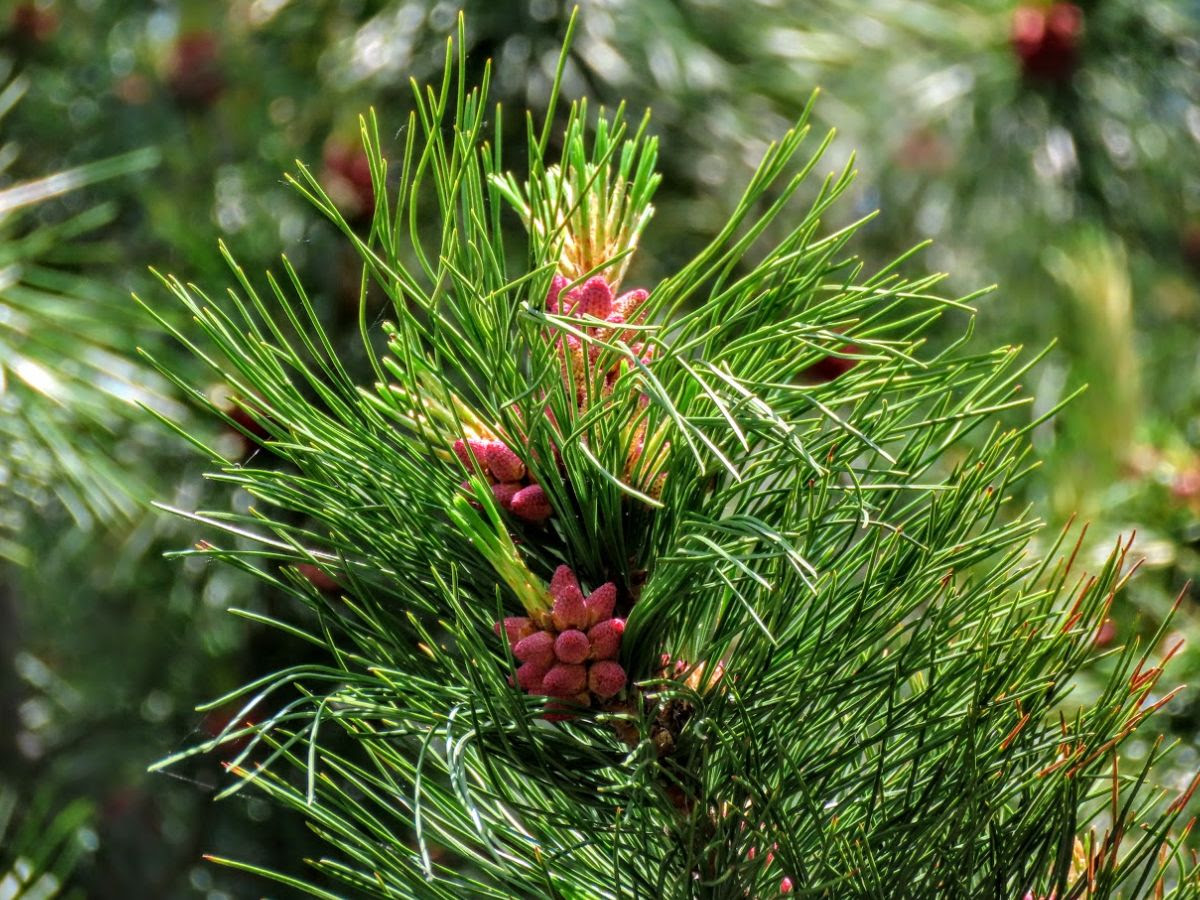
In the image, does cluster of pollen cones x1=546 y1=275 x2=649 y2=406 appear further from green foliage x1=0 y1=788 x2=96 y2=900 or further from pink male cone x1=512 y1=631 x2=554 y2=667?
green foliage x1=0 y1=788 x2=96 y2=900

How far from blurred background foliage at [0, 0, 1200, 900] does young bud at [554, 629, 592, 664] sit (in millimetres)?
709

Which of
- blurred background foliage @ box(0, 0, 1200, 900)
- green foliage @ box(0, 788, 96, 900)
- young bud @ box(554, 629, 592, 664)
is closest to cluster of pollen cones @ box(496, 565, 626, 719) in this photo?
young bud @ box(554, 629, 592, 664)

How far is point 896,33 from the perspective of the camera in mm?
1429

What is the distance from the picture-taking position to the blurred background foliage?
1207 millimetres

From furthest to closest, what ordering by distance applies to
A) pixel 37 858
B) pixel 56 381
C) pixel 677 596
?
pixel 56 381, pixel 37 858, pixel 677 596

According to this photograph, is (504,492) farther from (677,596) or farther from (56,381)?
(56,381)

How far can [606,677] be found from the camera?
1.34ft

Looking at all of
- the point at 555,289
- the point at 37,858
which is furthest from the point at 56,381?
the point at 555,289

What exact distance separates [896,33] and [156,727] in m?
1.02

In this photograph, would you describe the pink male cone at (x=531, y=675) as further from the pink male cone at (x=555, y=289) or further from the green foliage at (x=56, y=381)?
the green foliage at (x=56, y=381)

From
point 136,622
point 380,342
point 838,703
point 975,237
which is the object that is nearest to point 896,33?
point 975,237

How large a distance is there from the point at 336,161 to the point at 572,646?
93 cm

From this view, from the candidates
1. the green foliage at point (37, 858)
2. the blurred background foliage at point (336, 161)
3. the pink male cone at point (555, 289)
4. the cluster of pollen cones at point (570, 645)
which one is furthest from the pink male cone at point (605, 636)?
the blurred background foliage at point (336, 161)

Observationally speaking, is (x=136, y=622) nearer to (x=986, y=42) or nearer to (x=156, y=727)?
(x=156, y=727)
